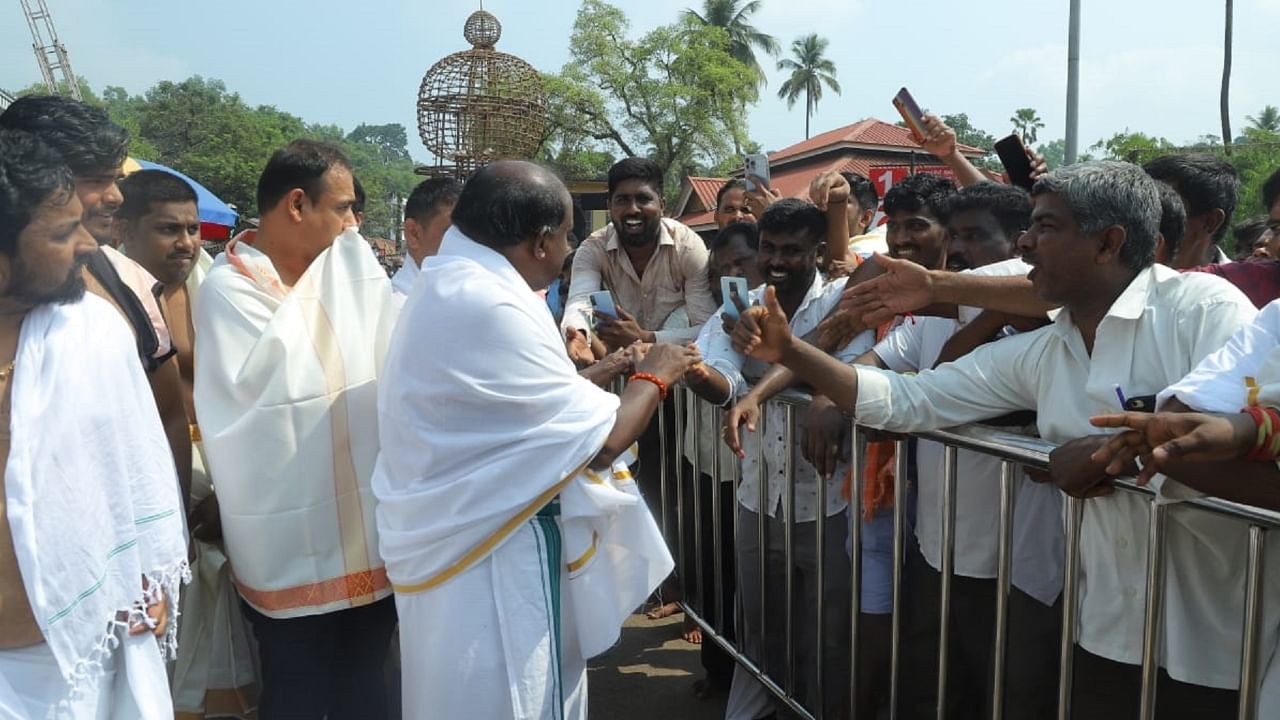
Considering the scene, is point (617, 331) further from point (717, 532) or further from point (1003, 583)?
point (1003, 583)

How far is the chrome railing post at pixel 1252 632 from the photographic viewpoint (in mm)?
1750

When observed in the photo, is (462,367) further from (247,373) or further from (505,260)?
(247,373)

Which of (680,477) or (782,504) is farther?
(680,477)

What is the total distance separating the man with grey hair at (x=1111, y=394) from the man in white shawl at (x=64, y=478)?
1.95 m

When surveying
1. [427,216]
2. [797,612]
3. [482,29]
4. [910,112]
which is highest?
[482,29]

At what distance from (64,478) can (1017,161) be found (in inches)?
134

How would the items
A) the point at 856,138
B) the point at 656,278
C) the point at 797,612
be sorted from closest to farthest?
the point at 797,612, the point at 656,278, the point at 856,138


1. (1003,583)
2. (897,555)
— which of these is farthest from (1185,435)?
(897,555)

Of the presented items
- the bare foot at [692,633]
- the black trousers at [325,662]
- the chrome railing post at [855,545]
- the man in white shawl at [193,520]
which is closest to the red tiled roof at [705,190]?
the bare foot at [692,633]

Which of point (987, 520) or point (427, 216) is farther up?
point (427, 216)

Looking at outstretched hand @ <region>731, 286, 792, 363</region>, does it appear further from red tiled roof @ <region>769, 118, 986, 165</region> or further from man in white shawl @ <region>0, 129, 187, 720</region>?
red tiled roof @ <region>769, 118, 986, 165</region>

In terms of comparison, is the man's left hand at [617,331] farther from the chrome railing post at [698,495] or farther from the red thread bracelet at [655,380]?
the red thread bracelet at [655,380]

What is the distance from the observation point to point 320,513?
8.40 feet

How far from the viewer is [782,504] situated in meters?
3.27
